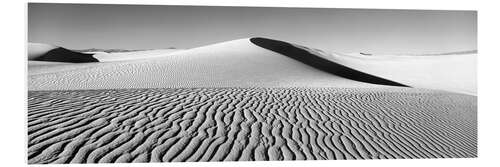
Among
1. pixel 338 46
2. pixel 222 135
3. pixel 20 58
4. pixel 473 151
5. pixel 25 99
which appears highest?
pixel 338 46

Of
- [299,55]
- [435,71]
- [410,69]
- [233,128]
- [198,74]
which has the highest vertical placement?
[299,55]

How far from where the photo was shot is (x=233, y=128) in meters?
5.92

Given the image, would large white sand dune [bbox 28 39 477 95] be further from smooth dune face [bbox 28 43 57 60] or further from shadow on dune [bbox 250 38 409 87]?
shadow on dune [bbox 250 38 409 87]

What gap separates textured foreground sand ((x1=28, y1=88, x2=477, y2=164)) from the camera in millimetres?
5000

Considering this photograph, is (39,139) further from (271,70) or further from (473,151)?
(271,70)

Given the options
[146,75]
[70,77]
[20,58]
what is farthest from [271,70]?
[20,58]

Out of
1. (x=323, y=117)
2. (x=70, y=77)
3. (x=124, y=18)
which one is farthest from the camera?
(x=70, y=77)

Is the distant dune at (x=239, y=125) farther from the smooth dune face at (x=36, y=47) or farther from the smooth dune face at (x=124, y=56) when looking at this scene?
the smooth dune face at (x=124, y=56)

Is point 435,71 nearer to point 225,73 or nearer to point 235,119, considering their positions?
point 225,73

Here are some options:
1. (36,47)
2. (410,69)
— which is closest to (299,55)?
(410,69)

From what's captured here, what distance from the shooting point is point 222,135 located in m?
5.57

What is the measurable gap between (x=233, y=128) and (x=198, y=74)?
27.4 ft

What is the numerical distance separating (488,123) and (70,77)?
11.8 m

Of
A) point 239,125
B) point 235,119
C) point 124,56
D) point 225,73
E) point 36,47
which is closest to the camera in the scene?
point 239,125
